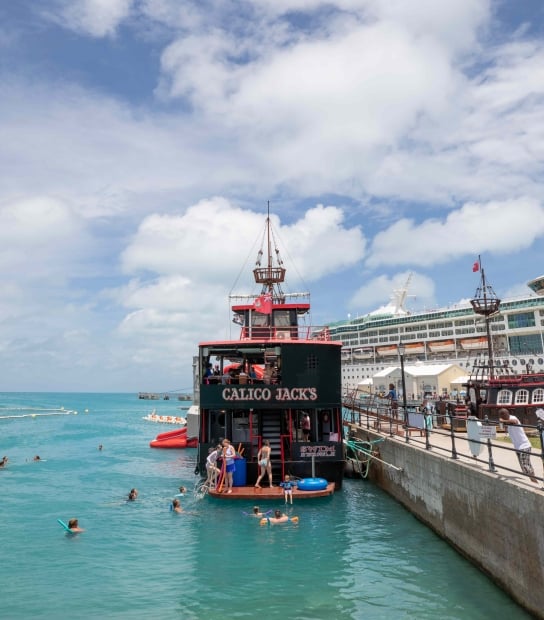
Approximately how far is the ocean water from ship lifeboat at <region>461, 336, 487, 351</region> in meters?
70.1

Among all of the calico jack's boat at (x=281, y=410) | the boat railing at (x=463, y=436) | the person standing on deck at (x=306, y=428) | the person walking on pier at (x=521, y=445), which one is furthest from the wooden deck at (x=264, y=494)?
the person walking on pier at (x=521, y=445)

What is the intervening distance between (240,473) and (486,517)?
964 cm

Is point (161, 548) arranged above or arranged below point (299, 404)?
below

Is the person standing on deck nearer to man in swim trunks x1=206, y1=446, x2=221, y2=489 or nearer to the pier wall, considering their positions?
man in swim trunks x1=206, y1=446, x2=221, y2=489

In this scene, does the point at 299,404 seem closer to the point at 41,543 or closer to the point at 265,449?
the point at 265,449

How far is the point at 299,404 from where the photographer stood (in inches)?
704

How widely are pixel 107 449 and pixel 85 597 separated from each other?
102 ft

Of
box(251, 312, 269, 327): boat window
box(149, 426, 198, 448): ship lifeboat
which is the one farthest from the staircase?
box(149, 426, 198, 448): ship lifeboat

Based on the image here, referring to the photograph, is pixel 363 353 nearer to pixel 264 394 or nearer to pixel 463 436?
pixel 264 394

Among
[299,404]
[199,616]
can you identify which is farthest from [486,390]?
→ [199,616]

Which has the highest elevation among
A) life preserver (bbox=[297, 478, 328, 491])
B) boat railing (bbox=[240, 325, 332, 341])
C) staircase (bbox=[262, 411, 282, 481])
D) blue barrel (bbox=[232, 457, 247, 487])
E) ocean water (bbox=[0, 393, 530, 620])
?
boat railing (bbox=[240, 325, 332, 341])

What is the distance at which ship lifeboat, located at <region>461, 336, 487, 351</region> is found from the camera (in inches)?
3268

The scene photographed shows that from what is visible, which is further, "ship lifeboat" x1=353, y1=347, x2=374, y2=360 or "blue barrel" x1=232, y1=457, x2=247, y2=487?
"ship lifeboat" x1=353, y1=347, x2=374, y2=360

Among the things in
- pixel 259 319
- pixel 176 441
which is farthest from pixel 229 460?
pixel 176 441
